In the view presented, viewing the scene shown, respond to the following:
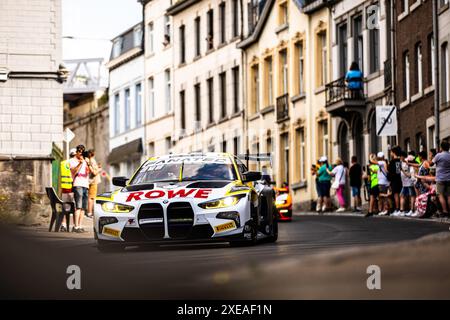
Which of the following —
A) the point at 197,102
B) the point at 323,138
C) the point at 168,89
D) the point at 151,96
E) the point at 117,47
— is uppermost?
the point at 117,47

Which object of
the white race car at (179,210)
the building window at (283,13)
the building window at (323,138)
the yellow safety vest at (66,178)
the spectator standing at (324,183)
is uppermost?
the building window at (283,13)

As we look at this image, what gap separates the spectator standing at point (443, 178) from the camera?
99.1 ft

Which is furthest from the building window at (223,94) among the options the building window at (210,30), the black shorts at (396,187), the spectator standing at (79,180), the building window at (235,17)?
the spectator standing at (79,180)

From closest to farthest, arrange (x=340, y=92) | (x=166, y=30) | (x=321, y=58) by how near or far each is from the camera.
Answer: (x=340, y=92) < (x=321, y=58) < (x=166, y=30)

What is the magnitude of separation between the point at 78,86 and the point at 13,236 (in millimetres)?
81883

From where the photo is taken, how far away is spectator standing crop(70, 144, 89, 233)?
87.5 ft

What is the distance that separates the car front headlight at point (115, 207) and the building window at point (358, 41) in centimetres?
3550

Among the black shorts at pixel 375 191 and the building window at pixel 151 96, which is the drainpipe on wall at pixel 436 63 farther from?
the building window at pixel 151 96

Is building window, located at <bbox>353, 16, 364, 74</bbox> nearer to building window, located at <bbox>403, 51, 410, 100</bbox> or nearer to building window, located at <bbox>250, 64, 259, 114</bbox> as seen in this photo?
building window, located at <bbox>403, 51, 410, 100</bbox>

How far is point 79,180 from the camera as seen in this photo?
27.0m

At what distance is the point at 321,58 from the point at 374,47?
664 centimetres

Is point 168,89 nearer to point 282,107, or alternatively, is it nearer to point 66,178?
point 282,107

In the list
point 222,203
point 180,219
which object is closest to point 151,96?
point 222,203

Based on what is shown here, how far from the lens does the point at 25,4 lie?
39.7 meters
